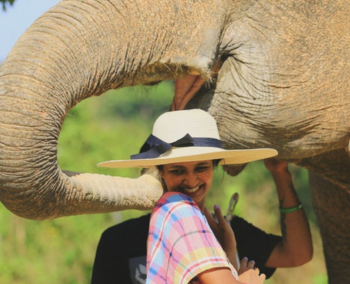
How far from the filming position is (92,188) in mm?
2869

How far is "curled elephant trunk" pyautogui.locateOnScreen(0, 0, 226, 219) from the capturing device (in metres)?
2.54

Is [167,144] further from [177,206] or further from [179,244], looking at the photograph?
[179,244]

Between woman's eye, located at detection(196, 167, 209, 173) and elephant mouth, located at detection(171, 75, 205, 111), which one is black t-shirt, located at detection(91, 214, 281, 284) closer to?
elephant mouth, located at detection(171, 75, 205, 111)

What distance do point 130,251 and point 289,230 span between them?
71 cm

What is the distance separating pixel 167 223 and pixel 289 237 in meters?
1.26

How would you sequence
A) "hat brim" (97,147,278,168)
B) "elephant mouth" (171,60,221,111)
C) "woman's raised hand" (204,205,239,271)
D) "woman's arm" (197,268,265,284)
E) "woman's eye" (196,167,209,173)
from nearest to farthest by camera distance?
"woman's arm" (197,268,265,284)
"hat brim" (97,147,278,168)
"woman's eye" (196,167,209,173)
"woman's raised hand" (204,205,239,271)
"elephant mouth" (171,60,221,111)

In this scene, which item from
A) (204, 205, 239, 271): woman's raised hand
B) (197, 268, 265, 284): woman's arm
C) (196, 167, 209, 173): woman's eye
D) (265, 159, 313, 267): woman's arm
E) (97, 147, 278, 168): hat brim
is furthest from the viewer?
(265, 159, 313, 267): woman's arm

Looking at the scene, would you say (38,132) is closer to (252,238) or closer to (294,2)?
(294,2)

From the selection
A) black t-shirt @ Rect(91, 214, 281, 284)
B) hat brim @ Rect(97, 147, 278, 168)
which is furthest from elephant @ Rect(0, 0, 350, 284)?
black t-shirt @ Rect(91, 214, 281, 284)

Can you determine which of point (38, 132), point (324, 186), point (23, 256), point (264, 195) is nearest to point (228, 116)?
point (38, 132)

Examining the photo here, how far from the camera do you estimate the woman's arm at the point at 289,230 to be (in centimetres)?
371

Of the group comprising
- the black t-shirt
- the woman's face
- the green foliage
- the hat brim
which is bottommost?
the green foliage

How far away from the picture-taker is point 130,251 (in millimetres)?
3766

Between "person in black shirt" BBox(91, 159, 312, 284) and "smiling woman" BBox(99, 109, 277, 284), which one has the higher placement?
"smiling woman" BBox(99, 109, 277, 284)
